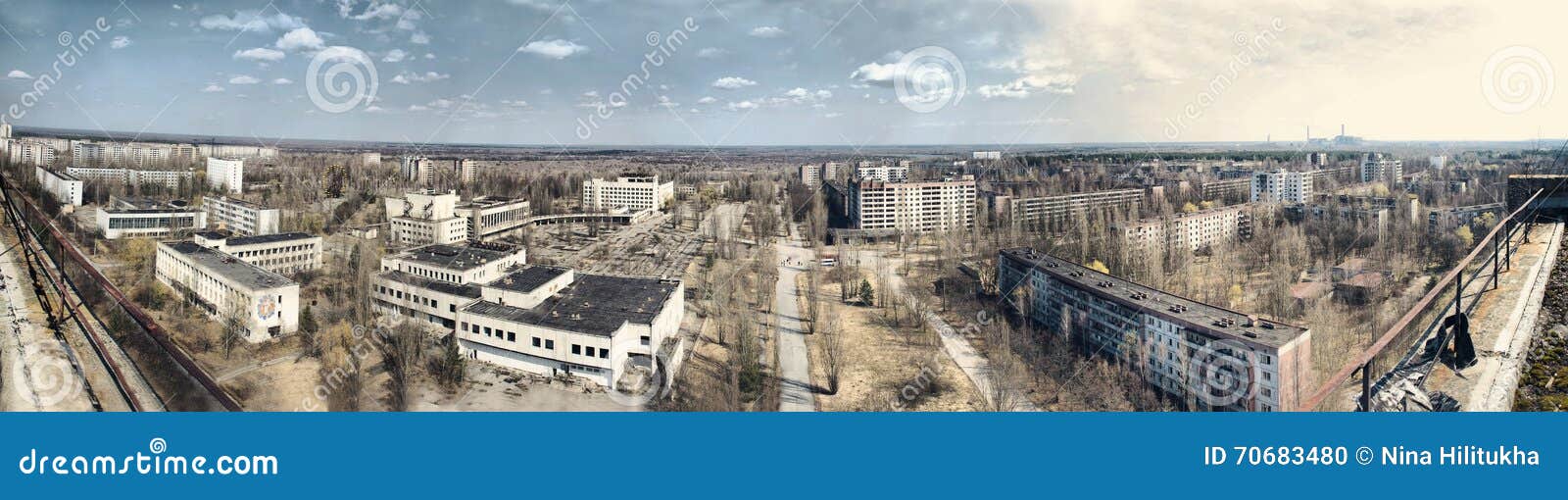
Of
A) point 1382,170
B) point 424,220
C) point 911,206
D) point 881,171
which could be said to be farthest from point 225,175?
point 1382,170

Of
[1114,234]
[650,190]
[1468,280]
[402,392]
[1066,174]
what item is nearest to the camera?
[402,392]

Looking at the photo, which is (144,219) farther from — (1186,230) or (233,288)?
(1186,230)

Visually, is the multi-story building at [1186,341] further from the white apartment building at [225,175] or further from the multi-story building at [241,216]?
the white apartment building at [225,175]

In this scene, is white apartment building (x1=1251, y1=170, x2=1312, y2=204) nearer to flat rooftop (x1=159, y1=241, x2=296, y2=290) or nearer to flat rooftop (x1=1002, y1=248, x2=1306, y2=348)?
flat rooftop (x1=1002, y1=248, x2=1306, y2=348)

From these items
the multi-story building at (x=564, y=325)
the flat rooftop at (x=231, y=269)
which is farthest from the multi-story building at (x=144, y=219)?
the multi-story building at (x=564, y=325)

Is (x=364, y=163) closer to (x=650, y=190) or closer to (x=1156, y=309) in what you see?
(x=650, y=190)

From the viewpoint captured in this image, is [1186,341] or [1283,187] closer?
[1186,341]

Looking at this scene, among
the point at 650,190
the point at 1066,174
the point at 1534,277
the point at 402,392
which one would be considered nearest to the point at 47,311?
the point at 402,392
